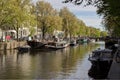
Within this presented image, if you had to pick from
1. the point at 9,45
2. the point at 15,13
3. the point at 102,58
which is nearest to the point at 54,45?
the point at 9,45

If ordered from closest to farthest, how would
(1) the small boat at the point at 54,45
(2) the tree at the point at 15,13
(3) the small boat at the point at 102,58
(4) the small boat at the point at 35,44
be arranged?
(3) the small boat at the point at 102,58 → (2) the tree at the point at 15,13 → (4) the small boat at the point at 35,44 → (1) the small boat at the point at 54,45

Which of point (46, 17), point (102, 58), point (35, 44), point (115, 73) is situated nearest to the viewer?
point (115, 73)

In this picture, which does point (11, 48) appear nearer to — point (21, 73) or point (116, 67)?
point (21, 73)

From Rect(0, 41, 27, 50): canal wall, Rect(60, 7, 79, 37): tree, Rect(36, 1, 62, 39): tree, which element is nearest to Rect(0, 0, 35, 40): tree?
Rect(0, 41, 27, 50): canal wall

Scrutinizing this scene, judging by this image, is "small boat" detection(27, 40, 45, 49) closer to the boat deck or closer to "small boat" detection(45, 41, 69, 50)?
"small boat" detection(45, 41, 69, 50)

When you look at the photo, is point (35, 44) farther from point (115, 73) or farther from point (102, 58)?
point (115, 73)

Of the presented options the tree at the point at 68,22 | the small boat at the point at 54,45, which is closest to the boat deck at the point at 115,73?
the small boat at the point at 54,45

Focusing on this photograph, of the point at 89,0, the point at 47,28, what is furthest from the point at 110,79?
the point at 47,28

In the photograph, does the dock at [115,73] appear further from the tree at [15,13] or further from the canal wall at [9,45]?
the tree at [15,13]

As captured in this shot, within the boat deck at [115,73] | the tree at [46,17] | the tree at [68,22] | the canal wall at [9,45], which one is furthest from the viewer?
the tree at [68,22]

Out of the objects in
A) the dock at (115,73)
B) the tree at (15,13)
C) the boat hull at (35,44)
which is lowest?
the dock at (115,73)

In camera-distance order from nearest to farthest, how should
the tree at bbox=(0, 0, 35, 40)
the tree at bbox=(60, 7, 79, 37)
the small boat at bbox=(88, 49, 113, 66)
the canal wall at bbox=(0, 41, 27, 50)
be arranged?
the small boat at bbox=(88, 49, 113, 66) → the canal wall at bbox=(0, 41, 27, 50) → the tree at bbox=(0, 0, 35, 40) → the tree at bbox=(60, 7, 79, 37)

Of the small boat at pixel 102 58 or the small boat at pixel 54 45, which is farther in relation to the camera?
the small boat at pixel 54 45

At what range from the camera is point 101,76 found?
136 ft
